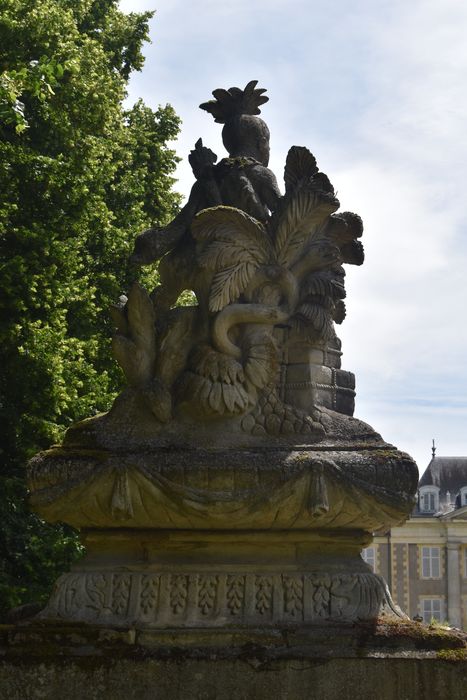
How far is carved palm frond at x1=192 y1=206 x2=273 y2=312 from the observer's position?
23.5 ft

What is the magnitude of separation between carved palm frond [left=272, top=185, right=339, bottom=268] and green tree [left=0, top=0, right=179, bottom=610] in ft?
24.4

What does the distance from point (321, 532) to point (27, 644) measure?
1797mm

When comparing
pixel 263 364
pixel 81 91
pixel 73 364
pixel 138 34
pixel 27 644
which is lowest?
pixel 27 644

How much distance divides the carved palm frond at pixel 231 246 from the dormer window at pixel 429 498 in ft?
169

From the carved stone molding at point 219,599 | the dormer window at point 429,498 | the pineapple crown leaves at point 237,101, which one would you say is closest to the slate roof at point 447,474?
the dormer window at point 429,498

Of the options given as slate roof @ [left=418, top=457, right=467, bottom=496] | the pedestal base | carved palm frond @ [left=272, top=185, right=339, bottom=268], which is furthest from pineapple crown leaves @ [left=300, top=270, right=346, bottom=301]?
slate roof @ [left=418, top=457, right=467, bottom=496]

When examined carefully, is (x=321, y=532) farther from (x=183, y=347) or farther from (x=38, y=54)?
(x=38, y=54)

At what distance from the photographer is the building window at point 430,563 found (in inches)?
2077

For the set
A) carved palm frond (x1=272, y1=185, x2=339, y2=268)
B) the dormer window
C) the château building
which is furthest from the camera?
the dormer window

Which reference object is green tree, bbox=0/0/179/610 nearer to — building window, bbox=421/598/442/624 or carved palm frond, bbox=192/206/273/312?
carved palm frond, bbox=192/206/273/312

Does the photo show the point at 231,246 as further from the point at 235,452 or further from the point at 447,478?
the point at 447,478

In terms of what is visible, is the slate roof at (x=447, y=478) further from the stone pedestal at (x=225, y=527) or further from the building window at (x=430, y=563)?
the stone pedestal at (x=225, y=527)

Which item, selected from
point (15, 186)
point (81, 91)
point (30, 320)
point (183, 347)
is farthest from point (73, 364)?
point (183, 347)

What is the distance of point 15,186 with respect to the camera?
16828 mm
